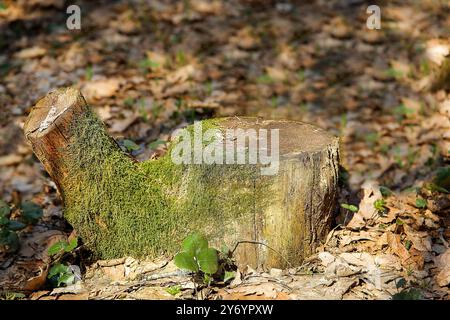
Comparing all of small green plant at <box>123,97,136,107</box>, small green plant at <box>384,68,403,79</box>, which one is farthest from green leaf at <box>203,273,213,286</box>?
small green plant at <box>384,68,403,79</box>

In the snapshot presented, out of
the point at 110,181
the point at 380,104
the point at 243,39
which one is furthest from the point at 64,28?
the point at 110,181

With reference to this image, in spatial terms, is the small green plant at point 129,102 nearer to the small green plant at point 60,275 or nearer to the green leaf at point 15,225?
the green leaf at point 15,225

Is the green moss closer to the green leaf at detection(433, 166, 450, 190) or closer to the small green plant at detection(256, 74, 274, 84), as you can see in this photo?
the green leaf at detection(433, 166, 450, 190)

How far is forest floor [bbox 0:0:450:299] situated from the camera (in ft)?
10.4

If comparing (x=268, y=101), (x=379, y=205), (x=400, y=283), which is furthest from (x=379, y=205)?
(x=268, y=101)

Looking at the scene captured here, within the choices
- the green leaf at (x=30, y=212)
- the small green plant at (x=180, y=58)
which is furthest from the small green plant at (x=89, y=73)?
the green leaf at (x=30, y=212)

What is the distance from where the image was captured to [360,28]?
22.9 feet

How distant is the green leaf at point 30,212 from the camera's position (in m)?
3.83

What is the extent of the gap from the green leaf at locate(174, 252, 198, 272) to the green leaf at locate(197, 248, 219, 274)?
3 cm

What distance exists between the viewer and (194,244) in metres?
2.99

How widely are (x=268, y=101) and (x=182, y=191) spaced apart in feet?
9.72

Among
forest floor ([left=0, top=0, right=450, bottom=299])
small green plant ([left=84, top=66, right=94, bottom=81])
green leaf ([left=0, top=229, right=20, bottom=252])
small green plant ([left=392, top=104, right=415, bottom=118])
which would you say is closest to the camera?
forest floor ([left=0, top=0, right=450, bottom=299])

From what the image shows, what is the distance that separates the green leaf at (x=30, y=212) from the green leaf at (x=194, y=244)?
1.36 metres

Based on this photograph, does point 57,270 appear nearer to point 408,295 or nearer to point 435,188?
point 408,295
